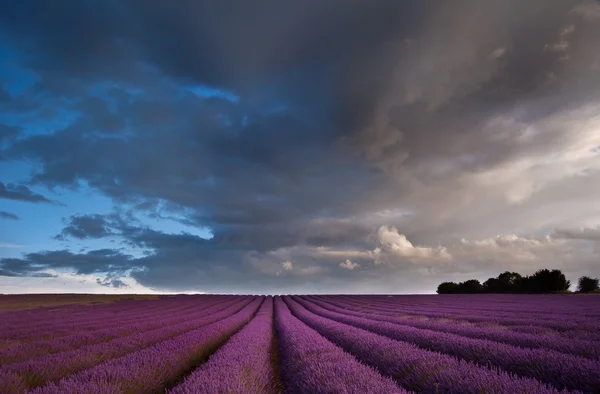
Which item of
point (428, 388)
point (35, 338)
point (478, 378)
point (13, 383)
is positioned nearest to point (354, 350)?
point (428, 388)

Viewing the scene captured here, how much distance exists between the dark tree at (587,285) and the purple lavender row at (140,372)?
5959cm

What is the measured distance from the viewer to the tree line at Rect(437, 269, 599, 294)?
5012 cm

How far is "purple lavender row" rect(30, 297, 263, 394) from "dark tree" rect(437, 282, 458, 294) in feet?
223

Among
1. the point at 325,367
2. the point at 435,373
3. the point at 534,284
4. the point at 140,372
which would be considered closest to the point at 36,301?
the point at 140,372

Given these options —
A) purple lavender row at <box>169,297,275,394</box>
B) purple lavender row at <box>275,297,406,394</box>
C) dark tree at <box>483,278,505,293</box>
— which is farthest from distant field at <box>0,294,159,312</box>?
dark tree at <box>483,278,505,293</box>

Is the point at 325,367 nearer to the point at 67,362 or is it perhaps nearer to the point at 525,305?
the point at 67,362

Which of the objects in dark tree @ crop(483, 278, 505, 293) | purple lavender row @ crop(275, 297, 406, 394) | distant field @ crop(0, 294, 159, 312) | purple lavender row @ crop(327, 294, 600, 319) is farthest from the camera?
dark tree @ crop(483, 278, 505, 293)

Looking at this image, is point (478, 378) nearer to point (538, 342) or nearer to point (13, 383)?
point (538, 342)

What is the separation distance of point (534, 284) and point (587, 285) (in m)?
6.62

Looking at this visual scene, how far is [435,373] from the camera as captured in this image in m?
4.31

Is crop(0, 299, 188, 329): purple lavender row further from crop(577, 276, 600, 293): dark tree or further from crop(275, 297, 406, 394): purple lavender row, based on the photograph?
crop(577, 276, 600, 293): dark tree

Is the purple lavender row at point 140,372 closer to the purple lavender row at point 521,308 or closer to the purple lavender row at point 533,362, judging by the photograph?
the purple lavender row at point 533,362

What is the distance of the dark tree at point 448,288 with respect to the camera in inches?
2667

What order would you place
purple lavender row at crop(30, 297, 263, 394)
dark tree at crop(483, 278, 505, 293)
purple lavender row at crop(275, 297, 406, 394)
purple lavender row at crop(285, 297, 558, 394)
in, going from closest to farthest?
purple lavender row at crop(285, 297, 558, 394), purple lavender row at crop(275, 297, 406, 394), purple lavender row at crop(30, 297, 263, 394), dark tree at crop(483, 278, 505, 293)
